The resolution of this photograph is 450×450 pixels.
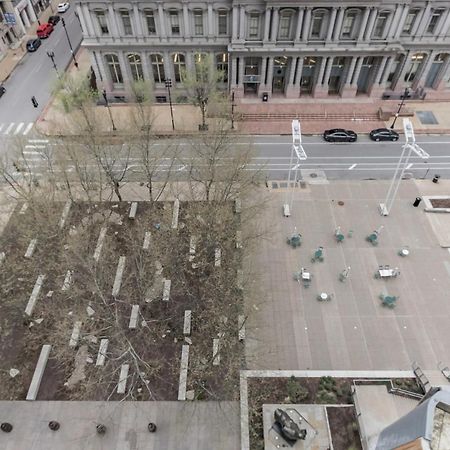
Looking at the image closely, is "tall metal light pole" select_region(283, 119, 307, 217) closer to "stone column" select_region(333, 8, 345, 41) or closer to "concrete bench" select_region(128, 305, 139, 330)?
"stone column" select_region(333, 8, 345, 41)

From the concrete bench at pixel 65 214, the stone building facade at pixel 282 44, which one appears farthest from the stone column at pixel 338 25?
the concrete bench at pixel 65 214

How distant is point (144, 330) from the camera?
40000 millimetres

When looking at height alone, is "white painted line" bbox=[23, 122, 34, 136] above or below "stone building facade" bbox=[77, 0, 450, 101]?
below

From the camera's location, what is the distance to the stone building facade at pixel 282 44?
57219mm

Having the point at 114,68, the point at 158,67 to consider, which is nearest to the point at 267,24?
the point at 158,67

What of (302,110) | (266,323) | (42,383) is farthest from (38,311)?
(302,110)

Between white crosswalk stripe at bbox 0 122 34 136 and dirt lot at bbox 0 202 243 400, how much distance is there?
19.5 meters

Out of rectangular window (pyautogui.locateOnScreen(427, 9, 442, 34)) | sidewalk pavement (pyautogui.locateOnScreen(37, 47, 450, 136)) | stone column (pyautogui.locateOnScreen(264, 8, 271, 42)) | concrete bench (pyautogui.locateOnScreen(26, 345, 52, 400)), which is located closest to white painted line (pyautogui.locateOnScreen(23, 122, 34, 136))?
sidewalk pavement (pyautogui.locateOnScreen(37, 47, 450, 136))

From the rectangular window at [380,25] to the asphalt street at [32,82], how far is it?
1861 inches

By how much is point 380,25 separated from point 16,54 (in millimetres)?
62547

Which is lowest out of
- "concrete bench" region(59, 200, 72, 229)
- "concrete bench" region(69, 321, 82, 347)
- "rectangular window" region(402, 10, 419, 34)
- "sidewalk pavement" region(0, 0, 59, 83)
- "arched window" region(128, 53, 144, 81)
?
"concrete bench" region(69, 321, 82, 347)

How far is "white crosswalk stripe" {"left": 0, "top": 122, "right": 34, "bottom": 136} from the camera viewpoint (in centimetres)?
6200

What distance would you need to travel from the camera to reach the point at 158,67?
6406 cm

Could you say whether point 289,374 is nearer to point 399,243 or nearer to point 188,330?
point 188,330
